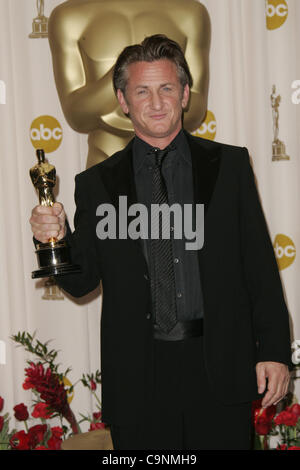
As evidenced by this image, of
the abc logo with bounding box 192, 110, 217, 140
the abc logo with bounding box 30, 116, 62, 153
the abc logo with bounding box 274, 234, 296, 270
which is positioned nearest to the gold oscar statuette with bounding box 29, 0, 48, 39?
the abc logo with bounding box 30, 116, 62, 153

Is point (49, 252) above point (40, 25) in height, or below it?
below

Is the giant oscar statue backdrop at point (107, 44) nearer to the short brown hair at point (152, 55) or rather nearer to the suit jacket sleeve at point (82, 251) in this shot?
the short brown hair at point (152, 55)

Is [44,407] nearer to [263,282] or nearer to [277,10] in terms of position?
[263,282]

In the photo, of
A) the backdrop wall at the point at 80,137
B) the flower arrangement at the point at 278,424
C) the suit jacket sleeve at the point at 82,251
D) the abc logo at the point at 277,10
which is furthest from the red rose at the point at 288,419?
the abc logo at the point at 277,10

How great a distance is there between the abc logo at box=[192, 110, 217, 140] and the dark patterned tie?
49.8 inches

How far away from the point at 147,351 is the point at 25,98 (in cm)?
177

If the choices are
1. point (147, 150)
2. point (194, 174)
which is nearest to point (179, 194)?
point (194, 174)

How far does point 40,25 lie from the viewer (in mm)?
2844

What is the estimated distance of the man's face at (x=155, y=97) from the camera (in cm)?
177

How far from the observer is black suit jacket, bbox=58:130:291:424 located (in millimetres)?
1700

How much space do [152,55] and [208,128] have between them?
118cm

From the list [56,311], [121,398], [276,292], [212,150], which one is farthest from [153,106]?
[56,311]

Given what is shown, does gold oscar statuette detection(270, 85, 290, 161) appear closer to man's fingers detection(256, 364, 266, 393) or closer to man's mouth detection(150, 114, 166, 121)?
man's mouth detection(150, 114, 166, 121)

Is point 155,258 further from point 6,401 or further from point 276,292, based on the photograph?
point 6,401
